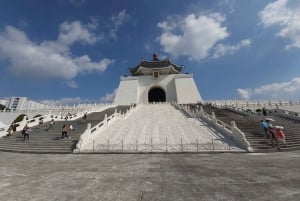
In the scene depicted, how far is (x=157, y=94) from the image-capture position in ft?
162

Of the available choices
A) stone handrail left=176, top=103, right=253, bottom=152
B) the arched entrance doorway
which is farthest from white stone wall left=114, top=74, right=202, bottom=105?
stone handrail left=176, top=103, right=253, bottom=152

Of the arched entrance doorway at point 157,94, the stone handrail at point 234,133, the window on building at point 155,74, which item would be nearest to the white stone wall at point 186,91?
the arched entrance doorway at point 157,94

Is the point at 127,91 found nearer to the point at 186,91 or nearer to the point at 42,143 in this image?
the point at 186,91

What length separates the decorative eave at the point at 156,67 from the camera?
164 ft

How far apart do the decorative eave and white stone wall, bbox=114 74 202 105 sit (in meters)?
2.52

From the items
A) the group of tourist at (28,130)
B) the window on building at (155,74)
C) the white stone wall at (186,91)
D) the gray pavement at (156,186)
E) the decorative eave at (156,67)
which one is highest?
the decorative eave at (156,67)

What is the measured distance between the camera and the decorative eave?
50062mm

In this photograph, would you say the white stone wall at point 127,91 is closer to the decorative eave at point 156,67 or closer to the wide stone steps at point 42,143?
the decorative eave at point 156,67

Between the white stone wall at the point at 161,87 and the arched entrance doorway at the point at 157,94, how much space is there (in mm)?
1640

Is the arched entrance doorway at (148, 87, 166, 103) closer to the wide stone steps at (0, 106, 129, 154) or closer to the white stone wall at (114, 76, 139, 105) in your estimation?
the white stone wall at (114, 76, 139, 105)

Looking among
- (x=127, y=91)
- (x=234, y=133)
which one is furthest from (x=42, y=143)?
(x=127, y=91)

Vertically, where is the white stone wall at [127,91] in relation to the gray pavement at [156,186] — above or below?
above

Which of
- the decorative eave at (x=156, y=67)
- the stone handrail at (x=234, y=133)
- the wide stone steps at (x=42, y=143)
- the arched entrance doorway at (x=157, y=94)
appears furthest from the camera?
the decorative eave at (x=156, y=67)

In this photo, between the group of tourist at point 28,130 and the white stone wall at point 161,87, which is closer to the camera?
the group of tourist at point 28,130
